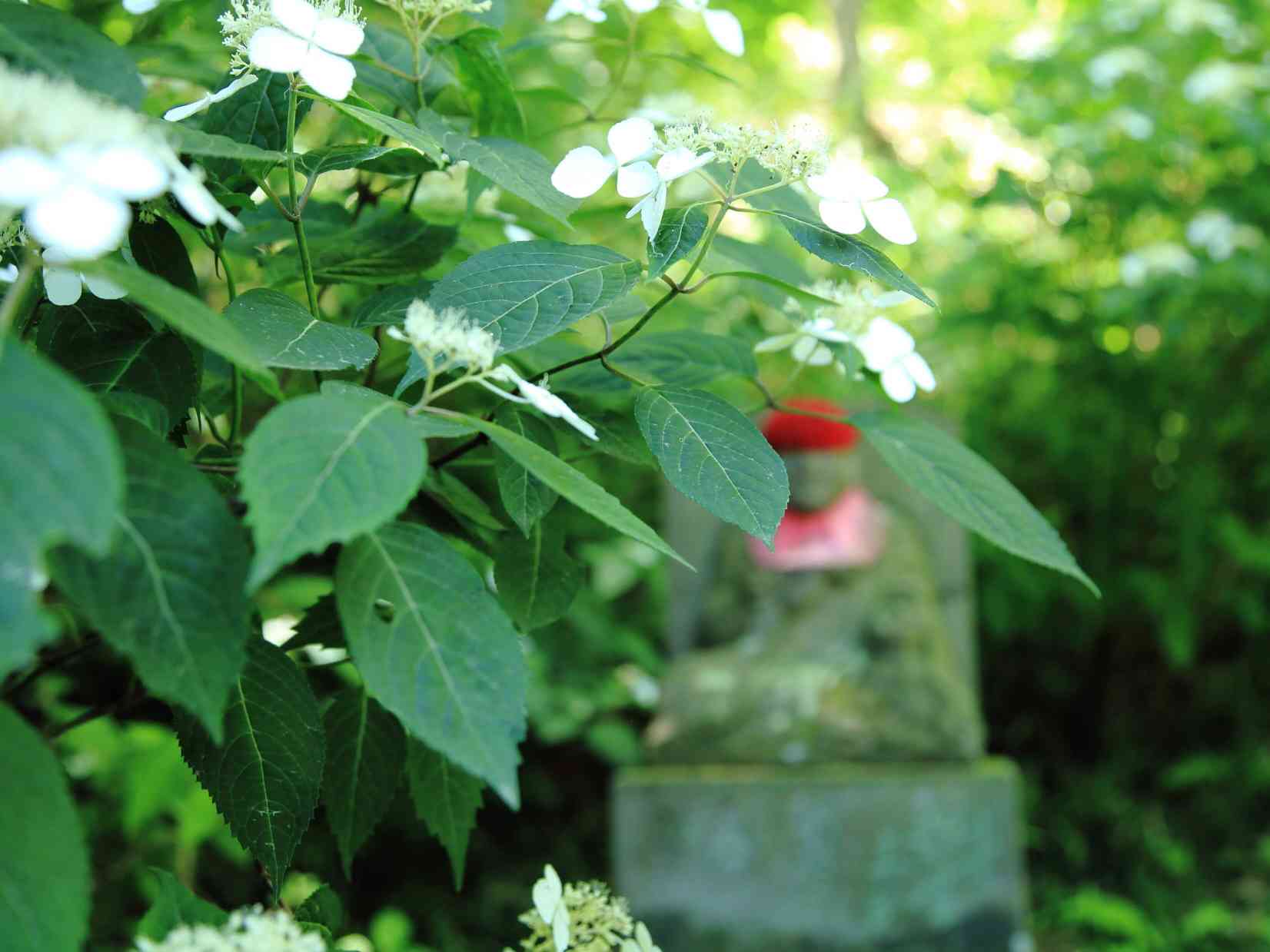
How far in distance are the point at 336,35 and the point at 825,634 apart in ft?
8.71

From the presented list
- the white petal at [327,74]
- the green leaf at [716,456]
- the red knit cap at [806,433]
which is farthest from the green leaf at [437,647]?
the red knit cap at [806,433]

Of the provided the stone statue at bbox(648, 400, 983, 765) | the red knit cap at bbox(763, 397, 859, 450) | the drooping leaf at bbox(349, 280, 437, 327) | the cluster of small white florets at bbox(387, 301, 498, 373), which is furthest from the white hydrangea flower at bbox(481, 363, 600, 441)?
the red knit cap at bbox(763, 397, 859, 450)

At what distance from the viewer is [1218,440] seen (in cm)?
409

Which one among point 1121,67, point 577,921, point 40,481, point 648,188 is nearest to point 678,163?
point 648,188

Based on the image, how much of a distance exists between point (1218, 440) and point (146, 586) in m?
4.24

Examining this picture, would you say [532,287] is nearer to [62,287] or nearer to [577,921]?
A: [62,287]

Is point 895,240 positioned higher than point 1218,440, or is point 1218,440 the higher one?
point 895,240

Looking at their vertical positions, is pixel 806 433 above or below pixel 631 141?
below

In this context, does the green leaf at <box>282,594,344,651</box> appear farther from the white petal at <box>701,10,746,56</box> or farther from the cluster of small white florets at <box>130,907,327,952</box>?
the white petal at <box>701,10,746,56</box>

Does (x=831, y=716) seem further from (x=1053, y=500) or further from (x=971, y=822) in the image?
(x=1053, y=500)

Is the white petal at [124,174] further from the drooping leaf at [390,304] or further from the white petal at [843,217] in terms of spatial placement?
the white petal at [843,217]

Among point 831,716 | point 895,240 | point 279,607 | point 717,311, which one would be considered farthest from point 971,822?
point 895,240

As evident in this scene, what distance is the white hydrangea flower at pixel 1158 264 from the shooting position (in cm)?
342

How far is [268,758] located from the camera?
68 cm
